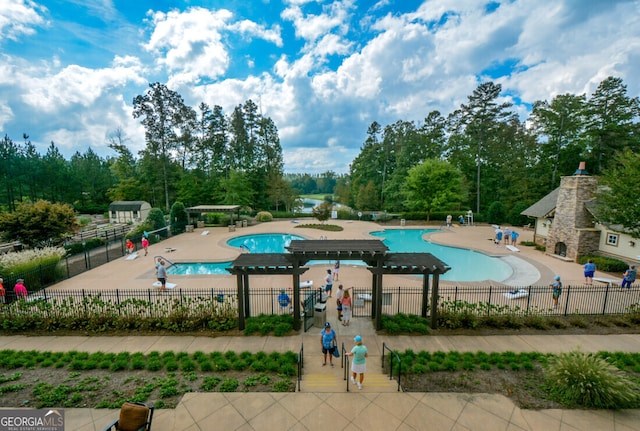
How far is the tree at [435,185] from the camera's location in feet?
113

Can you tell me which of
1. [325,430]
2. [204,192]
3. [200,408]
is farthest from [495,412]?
[204,192]

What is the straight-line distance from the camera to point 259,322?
950cm

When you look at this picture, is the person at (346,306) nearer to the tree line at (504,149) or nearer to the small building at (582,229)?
the small building at (582,229)

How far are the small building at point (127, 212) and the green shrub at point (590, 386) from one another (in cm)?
4318

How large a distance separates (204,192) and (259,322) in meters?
36.2

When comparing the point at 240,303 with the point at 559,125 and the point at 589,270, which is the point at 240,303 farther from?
the point at 559,125

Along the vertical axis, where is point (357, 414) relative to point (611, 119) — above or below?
below

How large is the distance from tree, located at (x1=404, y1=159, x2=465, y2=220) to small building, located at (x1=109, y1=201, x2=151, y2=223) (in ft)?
119

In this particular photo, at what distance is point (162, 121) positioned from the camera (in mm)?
37250

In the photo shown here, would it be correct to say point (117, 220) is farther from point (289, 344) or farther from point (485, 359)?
point (485, 359)

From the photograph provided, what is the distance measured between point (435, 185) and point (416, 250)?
48.9ft

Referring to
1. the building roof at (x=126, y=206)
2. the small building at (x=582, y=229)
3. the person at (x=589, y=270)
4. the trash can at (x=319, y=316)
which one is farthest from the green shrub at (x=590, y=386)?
the building roof at (x=126, y=206)

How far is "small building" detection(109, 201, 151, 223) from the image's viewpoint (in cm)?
3778

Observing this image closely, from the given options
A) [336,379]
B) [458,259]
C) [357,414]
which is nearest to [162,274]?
[336,379]
